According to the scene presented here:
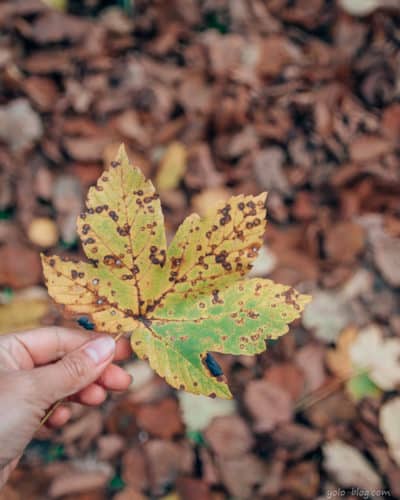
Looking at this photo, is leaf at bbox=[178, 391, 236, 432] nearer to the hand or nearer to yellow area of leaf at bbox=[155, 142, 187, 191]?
the hand

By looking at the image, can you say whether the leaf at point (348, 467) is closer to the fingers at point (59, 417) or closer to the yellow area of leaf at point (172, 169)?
the fingers at point (59, 417)

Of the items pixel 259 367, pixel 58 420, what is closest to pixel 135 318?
pixel 58 420

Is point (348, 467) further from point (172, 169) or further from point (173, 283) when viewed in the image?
point (172, 169)

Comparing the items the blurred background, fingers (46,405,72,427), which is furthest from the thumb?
the blurred background

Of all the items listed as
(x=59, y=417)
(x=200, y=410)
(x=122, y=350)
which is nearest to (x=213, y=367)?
(x=122, y=350)

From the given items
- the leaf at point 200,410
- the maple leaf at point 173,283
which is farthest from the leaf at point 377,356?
the maple leaf at point 173,283

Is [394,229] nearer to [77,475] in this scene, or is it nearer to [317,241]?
[317,241]

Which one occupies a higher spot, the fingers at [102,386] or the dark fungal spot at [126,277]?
the dark fungal spot at [126,277]
